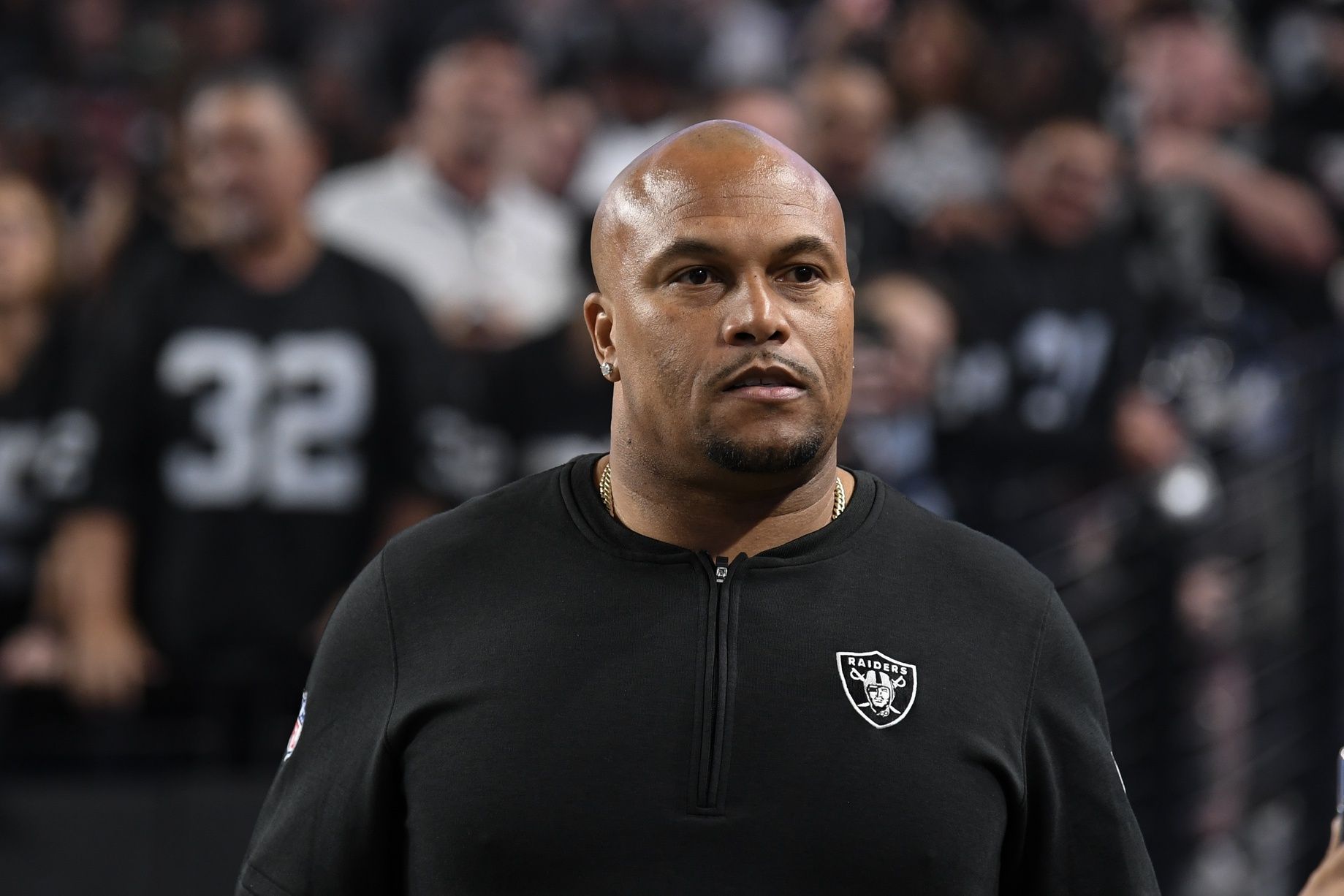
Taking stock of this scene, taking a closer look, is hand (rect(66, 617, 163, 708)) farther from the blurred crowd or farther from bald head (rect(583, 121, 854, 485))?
bald head (rect(583, 121, 854, 485))

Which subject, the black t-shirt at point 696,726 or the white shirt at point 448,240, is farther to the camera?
the white shirt at point 448,240

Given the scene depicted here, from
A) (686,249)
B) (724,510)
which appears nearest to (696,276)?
(686,249)

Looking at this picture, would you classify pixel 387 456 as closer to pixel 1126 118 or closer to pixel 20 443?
pixel 20 443

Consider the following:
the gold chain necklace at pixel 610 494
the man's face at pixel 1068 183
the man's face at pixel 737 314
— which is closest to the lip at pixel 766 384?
the man's face at pixel 737 314

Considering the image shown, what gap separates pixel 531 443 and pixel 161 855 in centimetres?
142

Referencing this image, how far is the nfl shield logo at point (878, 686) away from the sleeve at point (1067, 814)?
14cm

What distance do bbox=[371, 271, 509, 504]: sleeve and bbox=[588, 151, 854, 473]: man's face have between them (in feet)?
8.81


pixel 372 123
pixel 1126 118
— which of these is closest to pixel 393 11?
pixel 372 123

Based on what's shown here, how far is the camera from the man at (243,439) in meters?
4.28

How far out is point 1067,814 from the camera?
5.69ft

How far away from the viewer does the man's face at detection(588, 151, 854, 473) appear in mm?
1683

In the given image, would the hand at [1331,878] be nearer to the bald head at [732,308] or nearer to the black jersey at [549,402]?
the bald head at [732,308]

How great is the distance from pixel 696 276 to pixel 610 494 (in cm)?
29

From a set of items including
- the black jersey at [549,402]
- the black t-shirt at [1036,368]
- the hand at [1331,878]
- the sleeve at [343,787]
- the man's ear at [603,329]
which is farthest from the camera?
the black t-shirt at [1036,368]
